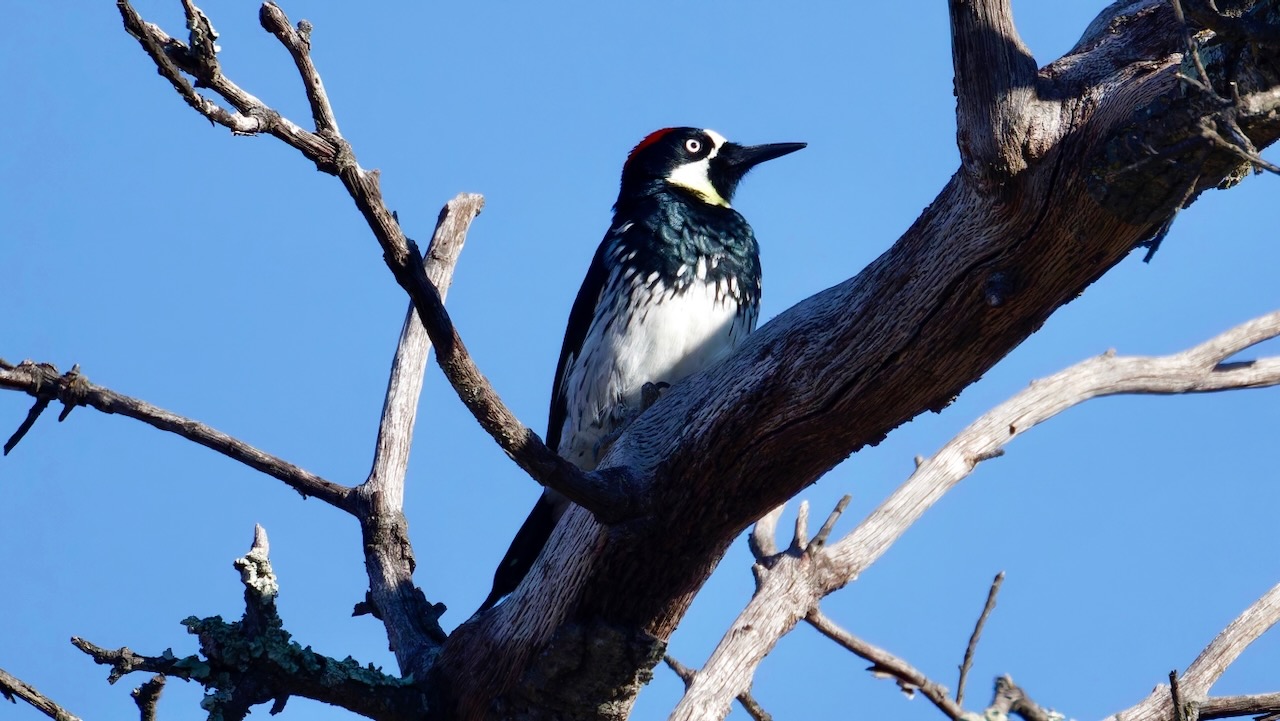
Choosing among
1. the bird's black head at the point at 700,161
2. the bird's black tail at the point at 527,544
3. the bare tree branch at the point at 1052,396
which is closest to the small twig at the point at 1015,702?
the bird's black tail at the point at 527,544

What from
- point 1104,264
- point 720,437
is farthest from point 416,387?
point 1104,264

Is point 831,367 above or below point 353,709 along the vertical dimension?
above

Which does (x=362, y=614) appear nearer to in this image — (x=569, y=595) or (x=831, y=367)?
(x=569, y=595)

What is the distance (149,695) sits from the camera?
109 inches

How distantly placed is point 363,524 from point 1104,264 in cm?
267

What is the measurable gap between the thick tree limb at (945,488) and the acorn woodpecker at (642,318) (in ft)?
2.54

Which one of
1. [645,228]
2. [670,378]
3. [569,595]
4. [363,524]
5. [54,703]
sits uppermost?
[645,228]

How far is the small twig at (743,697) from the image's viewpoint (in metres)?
3.91

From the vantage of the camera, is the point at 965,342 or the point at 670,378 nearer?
the point at 965,342

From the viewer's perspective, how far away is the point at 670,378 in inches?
166

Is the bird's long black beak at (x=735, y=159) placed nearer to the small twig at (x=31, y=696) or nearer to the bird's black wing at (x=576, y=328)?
the bird's black wing at (x=576, y=328)

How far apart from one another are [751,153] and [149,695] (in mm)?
3308

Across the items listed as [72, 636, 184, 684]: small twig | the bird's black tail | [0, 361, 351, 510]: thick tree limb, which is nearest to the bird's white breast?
the bird's black tail

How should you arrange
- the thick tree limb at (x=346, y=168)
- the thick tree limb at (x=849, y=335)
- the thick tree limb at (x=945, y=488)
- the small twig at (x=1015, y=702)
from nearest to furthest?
the thick tree limb at (x=346, y=168)
the small twig at (x=1015, y=702)
the thick tree limb at (x=849, y=335)
the thick tree limb at (x=945, y=488)
